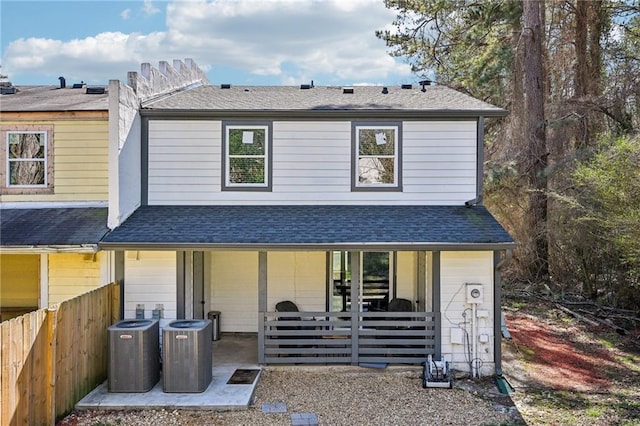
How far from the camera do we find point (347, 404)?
6.65 meters

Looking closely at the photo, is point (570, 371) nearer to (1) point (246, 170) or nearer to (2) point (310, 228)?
(2) point (310, 228)

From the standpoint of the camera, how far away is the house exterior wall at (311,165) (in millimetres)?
9078

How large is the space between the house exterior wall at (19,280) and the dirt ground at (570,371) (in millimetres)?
9077

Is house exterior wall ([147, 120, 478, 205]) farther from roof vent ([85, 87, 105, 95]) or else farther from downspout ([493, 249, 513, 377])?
roof vent ([85, 87, 105, 95])

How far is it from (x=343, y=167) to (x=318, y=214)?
3.52 ft

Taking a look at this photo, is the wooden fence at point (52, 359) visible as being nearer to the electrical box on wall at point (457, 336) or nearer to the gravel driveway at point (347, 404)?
the gravel driveway at point (347, 404)

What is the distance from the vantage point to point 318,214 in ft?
28.8

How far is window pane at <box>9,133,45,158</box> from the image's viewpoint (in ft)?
29.0

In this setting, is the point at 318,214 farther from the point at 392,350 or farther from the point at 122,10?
the point at 122,10

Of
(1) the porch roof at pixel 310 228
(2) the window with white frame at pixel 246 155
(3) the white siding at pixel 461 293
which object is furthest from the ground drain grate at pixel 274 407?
(2) the window with white frame at pixel 246 155

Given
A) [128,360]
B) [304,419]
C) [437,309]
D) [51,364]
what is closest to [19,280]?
[128,360]

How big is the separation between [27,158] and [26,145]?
24cm

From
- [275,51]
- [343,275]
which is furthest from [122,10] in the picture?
[343,275]

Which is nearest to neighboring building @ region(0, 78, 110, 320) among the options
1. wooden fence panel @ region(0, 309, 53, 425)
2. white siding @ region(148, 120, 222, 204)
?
white siding @ region(148, 120, 222, 204)
